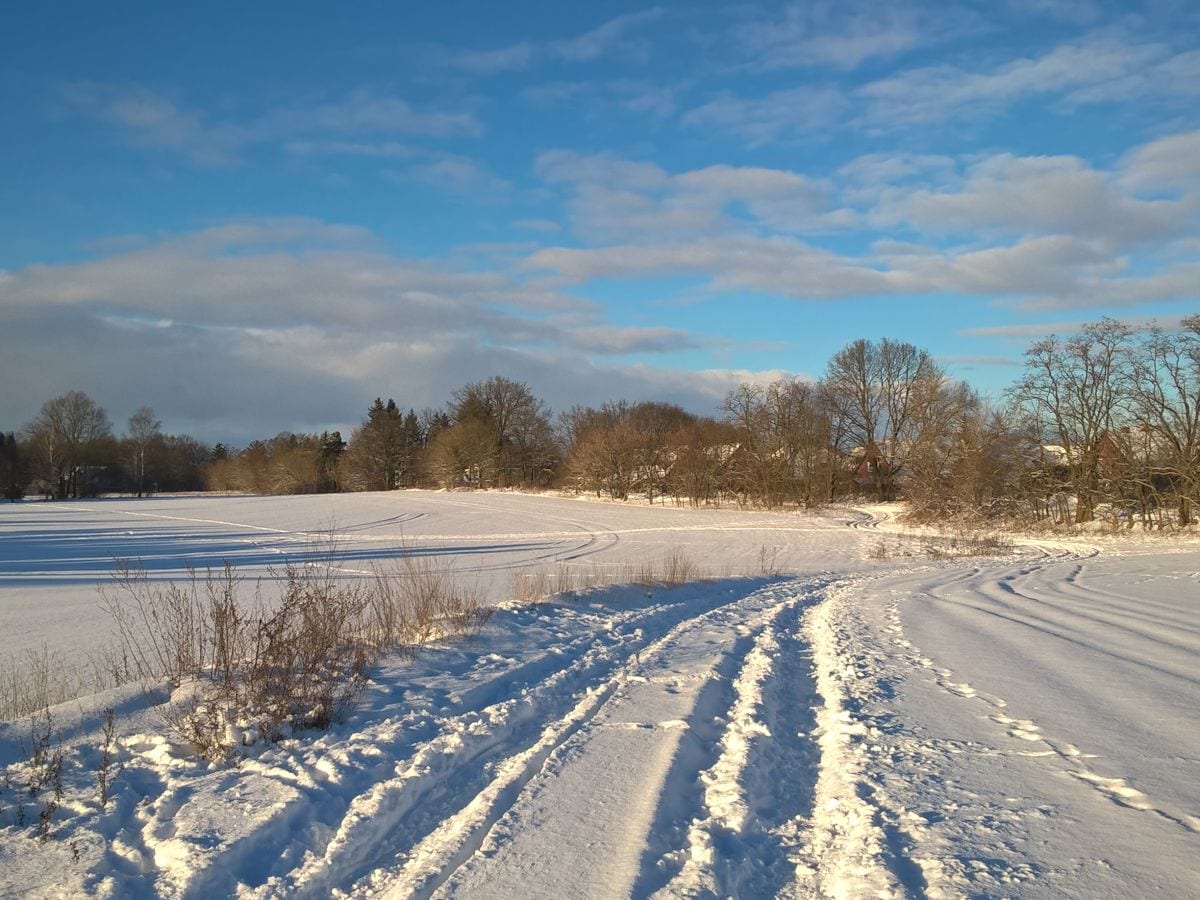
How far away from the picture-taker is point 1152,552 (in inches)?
1135

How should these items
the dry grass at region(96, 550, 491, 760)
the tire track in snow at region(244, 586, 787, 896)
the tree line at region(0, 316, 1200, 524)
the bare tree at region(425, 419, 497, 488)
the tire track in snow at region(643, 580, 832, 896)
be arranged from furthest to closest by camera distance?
the bare tree at region(425, 419, 497, 488) < the tree line at region(0, 316, 1200, 524) < the dry grass at region(96, 550, 491, 760) < the tire track in snow at region(244, 586, 787, 896) < the tire track in snow at region(643, 580, 832, 896)

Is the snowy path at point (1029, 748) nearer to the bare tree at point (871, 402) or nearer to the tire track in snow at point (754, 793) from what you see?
the tire track in snow at point (754, 793)

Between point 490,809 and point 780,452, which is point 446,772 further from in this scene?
point 780,452

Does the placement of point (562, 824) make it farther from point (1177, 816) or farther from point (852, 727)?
point (1177, 816)

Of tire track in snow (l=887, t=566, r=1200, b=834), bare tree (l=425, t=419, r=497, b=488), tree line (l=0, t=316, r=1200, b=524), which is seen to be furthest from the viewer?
bare tree (l=425, t=419, r=497, b=488)

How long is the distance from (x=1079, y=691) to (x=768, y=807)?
4398mm

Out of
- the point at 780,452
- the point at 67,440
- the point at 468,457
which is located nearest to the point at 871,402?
the point at 780,452

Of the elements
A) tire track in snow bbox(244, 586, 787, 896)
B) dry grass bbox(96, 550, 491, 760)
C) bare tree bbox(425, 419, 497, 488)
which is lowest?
tire track in snow bbox(244, 586, 787, 896)

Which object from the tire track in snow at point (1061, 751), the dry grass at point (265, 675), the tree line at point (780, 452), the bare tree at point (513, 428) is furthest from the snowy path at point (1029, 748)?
the bare tree at point (513, 428)

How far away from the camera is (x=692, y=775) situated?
528 cm

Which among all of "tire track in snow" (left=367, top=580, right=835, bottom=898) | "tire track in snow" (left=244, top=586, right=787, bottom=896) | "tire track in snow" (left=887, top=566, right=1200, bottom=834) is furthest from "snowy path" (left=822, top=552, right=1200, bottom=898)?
"tire track in snow" (left=244, top=586, right=787, bottom=896)

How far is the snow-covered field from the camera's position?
154 inches

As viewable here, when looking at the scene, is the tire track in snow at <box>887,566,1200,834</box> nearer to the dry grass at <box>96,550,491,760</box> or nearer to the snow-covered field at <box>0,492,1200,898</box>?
the snow-covered field at <box>0,492,1200,898</box>

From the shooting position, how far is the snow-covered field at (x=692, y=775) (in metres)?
3.90
